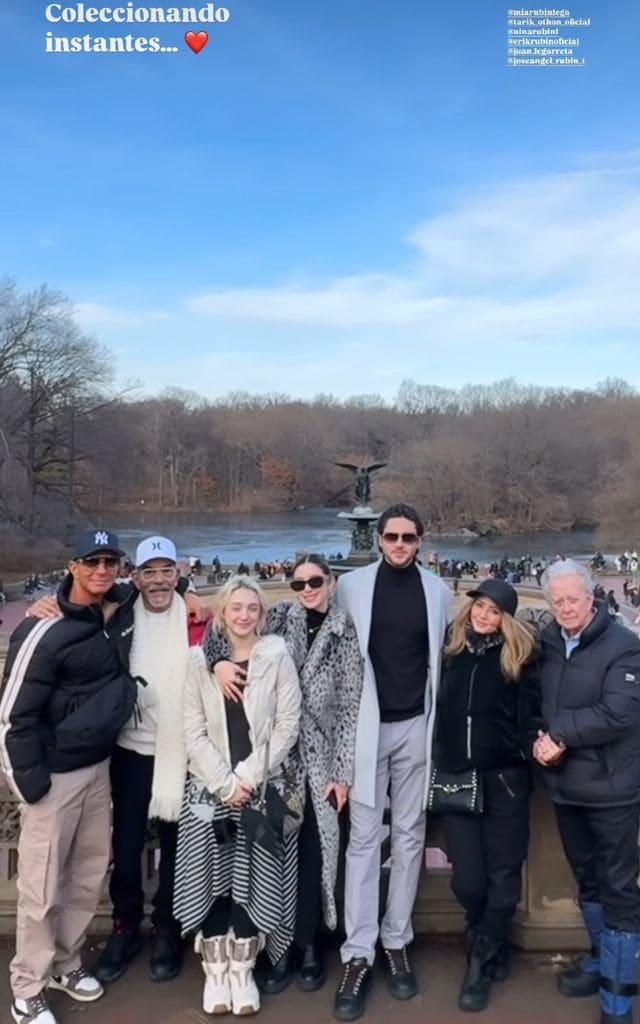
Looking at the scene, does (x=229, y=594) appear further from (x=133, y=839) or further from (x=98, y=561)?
(x=133, y=839)

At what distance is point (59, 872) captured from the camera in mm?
2855

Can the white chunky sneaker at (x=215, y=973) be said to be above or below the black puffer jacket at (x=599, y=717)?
below

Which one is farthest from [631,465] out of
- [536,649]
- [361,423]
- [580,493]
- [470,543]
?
[536,649]

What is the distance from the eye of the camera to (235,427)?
10269cm

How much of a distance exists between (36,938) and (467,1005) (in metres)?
1.51

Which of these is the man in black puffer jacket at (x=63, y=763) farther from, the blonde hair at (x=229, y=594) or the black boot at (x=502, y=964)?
the black boot at (x=502, y=964)

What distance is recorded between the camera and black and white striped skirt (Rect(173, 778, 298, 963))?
290 cm

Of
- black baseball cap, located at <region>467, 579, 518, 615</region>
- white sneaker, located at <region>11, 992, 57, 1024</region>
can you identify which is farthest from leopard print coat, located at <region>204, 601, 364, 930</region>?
white sneaker, located at <region>11, 992, 57, 1024</region>

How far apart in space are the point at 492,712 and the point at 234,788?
0.95 m

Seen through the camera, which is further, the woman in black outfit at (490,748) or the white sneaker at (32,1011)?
the woman in black outfit at (490,748)

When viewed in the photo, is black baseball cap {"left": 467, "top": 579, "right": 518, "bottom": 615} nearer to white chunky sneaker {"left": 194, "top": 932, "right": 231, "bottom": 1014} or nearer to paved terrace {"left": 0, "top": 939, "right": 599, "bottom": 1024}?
paved terrace {"left": 0, "top": 939, "right": 599, "bottom": 1024}

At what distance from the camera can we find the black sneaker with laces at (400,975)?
2.93 metres

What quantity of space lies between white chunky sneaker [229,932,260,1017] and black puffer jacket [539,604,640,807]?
1.23 metres

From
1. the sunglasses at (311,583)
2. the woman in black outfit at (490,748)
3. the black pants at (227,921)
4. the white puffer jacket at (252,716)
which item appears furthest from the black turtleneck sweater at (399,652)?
the black pants at (227,921)
